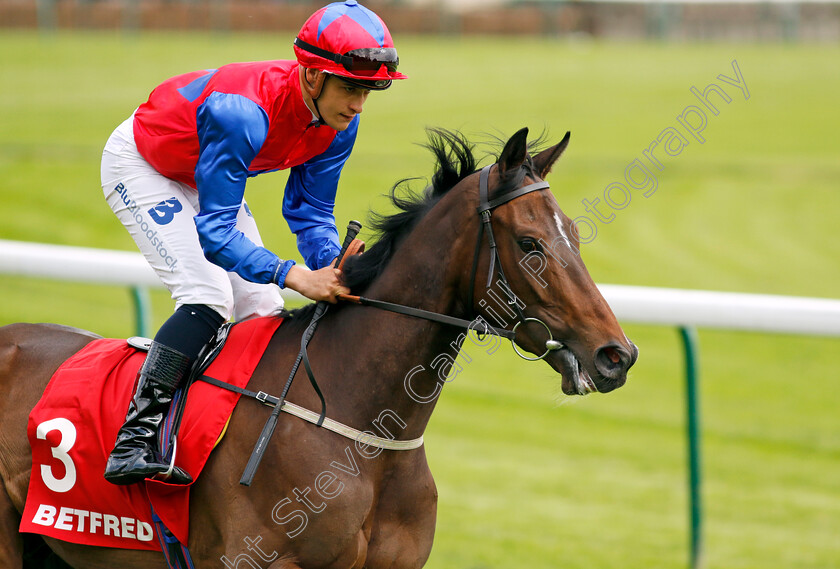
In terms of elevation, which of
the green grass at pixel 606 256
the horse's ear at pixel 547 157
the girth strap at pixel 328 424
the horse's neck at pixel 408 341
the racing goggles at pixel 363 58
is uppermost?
the racing goggles at pixel 363 58

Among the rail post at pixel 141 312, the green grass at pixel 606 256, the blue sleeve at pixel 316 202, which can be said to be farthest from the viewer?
the green grass at pixel 606 256

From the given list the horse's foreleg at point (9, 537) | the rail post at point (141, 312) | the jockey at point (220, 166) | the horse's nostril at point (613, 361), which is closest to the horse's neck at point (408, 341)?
the jockey at point (220, 166)

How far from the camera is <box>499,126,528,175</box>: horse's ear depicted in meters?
→ 2.38

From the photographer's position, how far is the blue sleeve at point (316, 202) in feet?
10.0

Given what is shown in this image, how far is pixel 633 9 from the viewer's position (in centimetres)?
3397

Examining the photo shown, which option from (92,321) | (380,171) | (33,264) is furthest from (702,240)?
(33,264)

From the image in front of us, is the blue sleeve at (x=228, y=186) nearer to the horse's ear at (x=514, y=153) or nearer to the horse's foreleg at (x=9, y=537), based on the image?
the horse's ear at (x=514, y=153)

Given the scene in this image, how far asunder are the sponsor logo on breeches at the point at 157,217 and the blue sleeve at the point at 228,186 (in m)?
0.26

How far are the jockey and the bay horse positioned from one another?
0.16m

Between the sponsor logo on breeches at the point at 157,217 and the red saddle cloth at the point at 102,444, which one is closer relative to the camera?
the red saddle cloth at the point at 102,444

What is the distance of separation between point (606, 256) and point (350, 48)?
8875 mm

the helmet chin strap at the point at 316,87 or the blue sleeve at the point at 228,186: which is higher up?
the helmet chin strap at the point at 316,87

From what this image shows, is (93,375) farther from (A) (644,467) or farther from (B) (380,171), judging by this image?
(B) (380,171)

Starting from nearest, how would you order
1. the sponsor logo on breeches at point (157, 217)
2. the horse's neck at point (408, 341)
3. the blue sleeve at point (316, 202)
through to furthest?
the horse's neck at point (408, 341), the sponsor logo on breeches at point (157, 217), the blue sleeve at point (316, 202)
